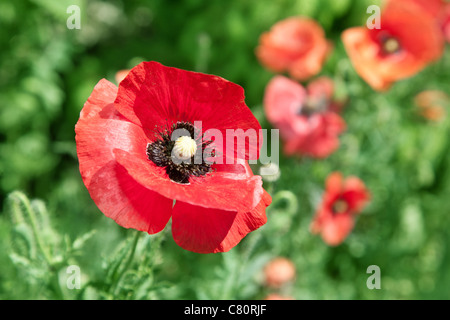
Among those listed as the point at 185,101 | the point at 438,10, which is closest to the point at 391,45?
the point at 438,10

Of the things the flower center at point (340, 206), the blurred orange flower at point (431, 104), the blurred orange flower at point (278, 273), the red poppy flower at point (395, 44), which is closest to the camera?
the red poppy flower at point (395, 44)

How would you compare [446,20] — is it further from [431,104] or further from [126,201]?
[126,201]

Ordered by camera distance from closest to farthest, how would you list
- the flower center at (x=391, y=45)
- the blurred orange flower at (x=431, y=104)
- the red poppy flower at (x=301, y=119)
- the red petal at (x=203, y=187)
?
1. the red petal at (x=203, y=187)
2. the flower center at (x=391, y=45)
3. the red poppy flower at (x=301, y=119)
4. the blurred orange flower at (x=431, y=104)

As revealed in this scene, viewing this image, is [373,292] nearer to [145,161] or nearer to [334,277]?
[334,277]

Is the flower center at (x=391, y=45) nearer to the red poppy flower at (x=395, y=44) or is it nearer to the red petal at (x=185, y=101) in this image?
the red poppy flower at (x=395, y=44)

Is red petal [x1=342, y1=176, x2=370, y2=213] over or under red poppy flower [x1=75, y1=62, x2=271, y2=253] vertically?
over

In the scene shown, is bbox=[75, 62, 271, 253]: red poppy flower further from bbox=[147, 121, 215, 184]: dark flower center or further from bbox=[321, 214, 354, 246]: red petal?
bbox=[321, 214, 354, 246]: red petal

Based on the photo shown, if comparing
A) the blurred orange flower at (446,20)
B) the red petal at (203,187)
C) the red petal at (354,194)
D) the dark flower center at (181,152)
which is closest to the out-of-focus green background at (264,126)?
the red petal at (354,194)

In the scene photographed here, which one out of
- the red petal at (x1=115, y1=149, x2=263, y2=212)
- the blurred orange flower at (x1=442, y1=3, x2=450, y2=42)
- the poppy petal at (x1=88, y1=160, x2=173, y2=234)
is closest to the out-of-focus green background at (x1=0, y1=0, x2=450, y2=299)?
the blurred orange flower at (x1=442, y1=3, x2=450, y2=42)
